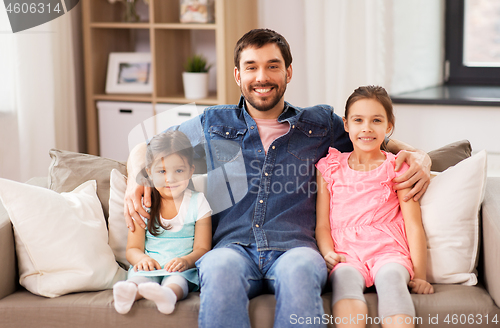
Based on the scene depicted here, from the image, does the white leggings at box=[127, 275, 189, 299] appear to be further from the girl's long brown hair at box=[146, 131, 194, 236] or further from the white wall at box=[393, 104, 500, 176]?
the white wall at box=[393, 104, 500, 176]

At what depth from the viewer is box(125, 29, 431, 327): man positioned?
1.45m

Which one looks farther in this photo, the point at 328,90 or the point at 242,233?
the point at 328,90

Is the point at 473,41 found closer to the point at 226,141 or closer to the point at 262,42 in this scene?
the point at 262,42

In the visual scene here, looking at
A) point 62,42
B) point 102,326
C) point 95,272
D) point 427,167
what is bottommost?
point 102,326

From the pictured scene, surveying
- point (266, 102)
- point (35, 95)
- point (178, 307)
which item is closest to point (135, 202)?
point (178, 307)

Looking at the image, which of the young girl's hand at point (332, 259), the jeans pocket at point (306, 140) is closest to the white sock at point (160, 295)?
the young girl's hand at point (332, 259)

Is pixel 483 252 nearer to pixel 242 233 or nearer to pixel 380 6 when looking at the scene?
pixel 242 233

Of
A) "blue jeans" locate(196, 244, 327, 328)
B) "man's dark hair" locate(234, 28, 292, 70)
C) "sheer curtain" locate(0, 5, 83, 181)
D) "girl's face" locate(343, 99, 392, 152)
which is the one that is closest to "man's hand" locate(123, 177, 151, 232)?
"blue jeans" locate(196, 244, 327, 328)

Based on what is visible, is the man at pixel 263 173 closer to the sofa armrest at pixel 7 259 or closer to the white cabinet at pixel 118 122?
the sofa armrest at pixel 7 259

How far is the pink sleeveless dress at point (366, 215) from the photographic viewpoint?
1.51 meters

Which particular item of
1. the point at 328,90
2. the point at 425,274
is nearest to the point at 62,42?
the point at 328,90

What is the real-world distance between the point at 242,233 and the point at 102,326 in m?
0.47

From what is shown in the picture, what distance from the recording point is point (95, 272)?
148cm

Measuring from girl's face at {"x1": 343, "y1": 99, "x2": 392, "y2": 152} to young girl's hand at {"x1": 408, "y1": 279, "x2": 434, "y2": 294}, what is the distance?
0.41 m
